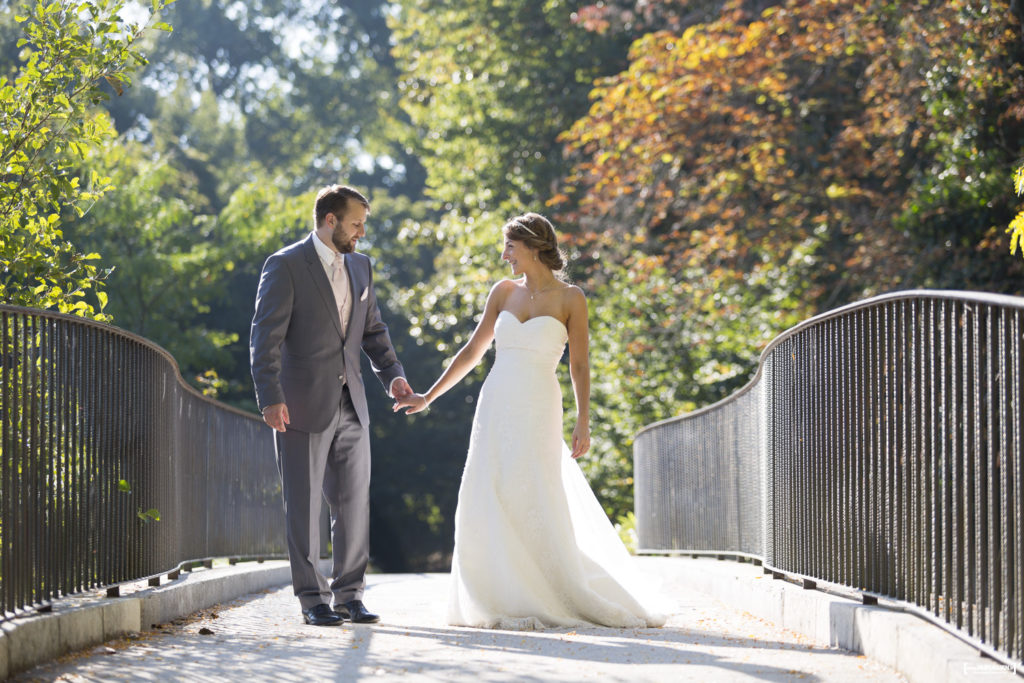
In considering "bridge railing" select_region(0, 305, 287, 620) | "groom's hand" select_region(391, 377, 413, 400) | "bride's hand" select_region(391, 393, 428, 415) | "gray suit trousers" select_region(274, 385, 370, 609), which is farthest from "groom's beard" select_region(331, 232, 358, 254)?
"bridge railing" select_region(0, 305, 287, 620)

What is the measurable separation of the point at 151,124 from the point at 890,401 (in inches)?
1600

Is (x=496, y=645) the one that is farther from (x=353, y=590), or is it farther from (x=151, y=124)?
(x=151, y=124)

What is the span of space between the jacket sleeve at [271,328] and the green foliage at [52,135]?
116 centimetres

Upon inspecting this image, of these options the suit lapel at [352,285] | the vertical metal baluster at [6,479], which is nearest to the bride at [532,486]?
the suit lapel at [352,285]

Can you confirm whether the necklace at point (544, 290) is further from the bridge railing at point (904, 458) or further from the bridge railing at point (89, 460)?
the bridge railing at point (89, 460)

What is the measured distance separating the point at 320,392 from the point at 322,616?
116 cm

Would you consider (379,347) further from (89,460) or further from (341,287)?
(89,460)

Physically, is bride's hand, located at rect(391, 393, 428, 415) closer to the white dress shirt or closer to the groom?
the groom

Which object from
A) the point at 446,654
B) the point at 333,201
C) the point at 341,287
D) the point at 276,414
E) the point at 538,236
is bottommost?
the point at 446,654

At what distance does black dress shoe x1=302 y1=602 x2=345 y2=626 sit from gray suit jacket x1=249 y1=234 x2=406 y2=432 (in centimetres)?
92

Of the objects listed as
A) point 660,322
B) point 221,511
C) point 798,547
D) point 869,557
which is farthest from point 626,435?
point 869,557

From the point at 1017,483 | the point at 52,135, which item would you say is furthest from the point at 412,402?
the point at 1017,483

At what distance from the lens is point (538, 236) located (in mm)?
7676

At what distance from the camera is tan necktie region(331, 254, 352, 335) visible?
724 cm
